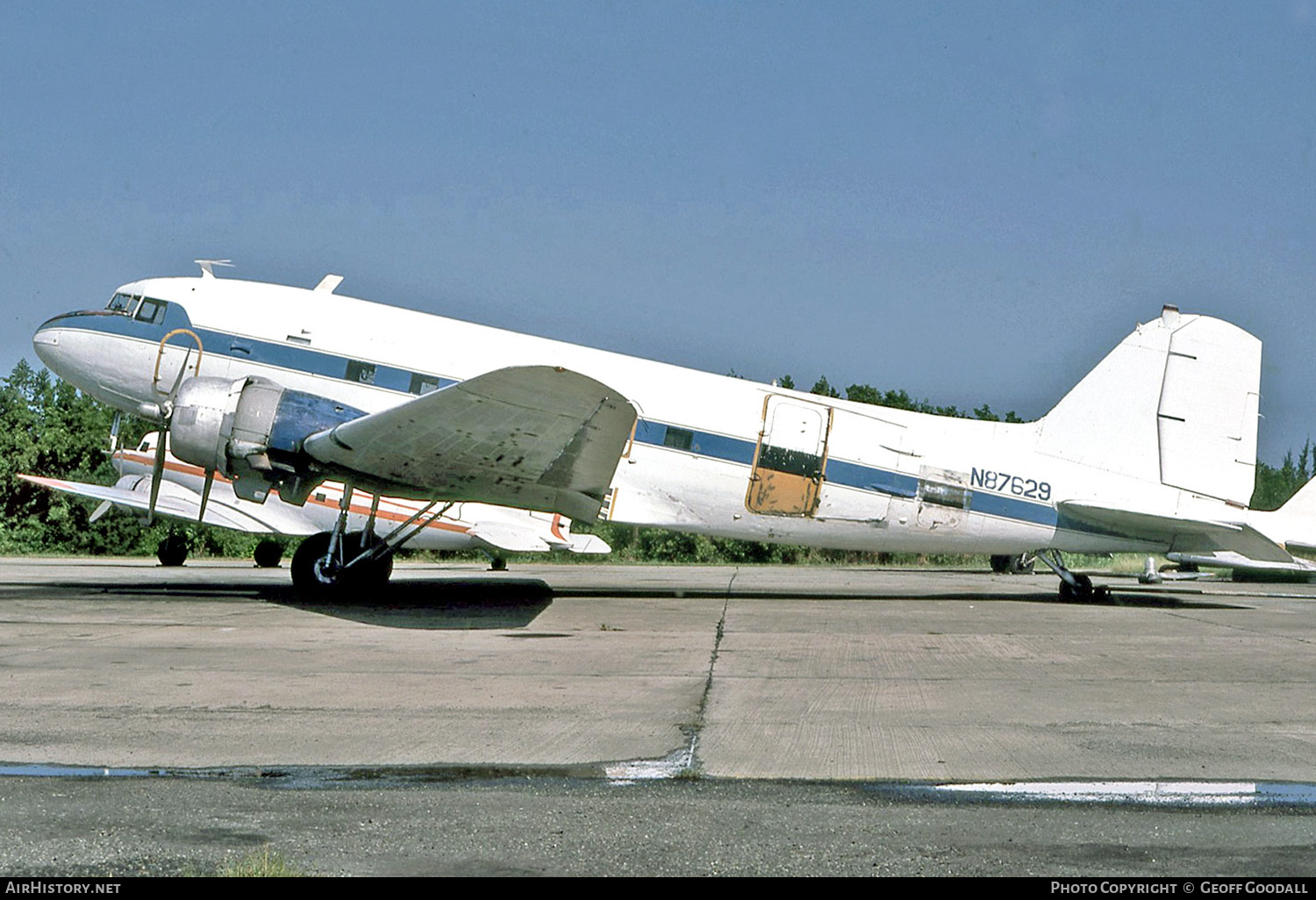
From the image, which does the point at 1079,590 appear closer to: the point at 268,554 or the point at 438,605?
the point at 438,605

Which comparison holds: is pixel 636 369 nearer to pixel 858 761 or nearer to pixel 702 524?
pixel 702 524

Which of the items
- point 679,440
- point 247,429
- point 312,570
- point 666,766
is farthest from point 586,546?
point 666,766

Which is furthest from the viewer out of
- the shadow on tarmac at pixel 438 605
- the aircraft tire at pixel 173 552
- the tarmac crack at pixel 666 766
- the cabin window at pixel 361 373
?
the aircraft tire at pixel 173 552

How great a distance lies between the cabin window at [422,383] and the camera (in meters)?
15.1

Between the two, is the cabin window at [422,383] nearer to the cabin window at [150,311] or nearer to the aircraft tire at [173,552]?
the cabin window at [150,311]

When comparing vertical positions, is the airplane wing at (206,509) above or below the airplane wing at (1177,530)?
below

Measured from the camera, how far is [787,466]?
15.8 metres

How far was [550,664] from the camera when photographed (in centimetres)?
945

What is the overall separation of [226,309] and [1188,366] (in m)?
13.4

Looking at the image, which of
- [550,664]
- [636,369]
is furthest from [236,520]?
[550,664]

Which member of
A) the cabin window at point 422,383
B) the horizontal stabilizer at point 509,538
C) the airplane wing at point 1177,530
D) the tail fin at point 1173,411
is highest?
the tail fin at point 1173,411

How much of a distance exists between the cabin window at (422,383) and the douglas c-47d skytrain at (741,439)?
0.03 metres

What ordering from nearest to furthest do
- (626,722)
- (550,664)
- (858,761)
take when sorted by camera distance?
(858,761) < (626,722) < (550,664)

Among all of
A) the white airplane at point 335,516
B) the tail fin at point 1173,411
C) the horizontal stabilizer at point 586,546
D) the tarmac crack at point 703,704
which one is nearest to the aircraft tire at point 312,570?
the white airplane at point 335,516
